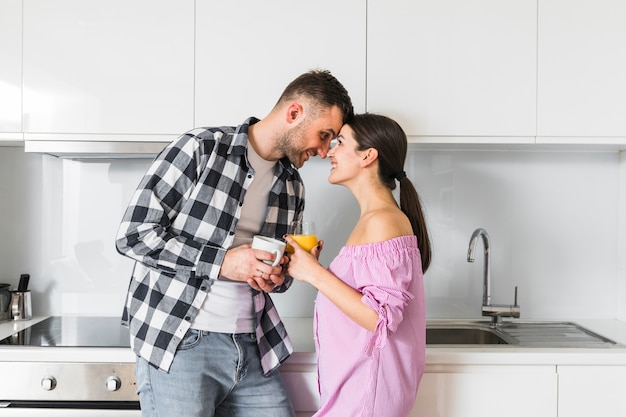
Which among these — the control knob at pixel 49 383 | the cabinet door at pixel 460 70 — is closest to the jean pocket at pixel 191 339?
the control knob at pixel 49 383

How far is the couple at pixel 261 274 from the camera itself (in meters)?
1.49

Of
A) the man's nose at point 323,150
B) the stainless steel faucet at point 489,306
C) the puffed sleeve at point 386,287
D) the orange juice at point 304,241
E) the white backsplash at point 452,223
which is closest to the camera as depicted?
the puffed sleeve at point 386,287

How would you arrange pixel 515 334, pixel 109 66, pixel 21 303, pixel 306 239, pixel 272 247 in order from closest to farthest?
pixel 272 247
pixel 306 239
pixel 109 66
pixel 515 334
pixel 21 303

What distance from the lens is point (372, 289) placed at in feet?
4.79

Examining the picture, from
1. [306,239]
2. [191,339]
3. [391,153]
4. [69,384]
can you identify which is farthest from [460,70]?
[69,384]

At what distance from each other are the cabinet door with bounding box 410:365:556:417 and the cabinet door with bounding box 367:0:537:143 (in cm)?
80

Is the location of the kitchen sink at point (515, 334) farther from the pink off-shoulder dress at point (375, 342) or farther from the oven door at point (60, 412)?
the oven door at point (60, 412)

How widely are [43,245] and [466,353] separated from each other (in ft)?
5.64

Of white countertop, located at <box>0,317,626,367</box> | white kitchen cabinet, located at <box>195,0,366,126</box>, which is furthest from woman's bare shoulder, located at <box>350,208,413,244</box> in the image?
white kitchen cabinet, located at <box>195,0,366,126</box>

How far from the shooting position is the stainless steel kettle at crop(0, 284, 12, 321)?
7.39ft

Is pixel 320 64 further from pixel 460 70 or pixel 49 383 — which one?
pixel 49 383

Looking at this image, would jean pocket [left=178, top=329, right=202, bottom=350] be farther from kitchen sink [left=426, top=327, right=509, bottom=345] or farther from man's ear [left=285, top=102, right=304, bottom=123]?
kitchen sink [left=426, top=327, right=509, bottom=345]

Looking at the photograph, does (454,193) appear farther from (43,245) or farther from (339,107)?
(43,245)

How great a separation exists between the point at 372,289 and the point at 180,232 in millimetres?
538
